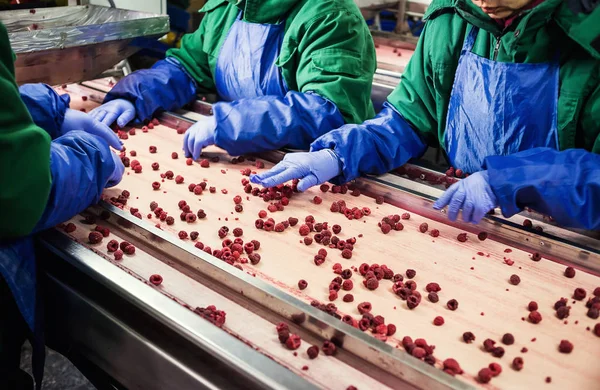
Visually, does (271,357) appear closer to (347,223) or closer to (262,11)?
(347,223)

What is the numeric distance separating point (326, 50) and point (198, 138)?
645 mm

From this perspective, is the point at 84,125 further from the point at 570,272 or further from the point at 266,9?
the point at 570,272

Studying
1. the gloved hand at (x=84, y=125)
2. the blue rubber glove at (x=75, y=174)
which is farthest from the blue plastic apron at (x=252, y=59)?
the blue rubber glove at (x=75, y=174)

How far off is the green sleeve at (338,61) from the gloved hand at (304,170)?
39cm

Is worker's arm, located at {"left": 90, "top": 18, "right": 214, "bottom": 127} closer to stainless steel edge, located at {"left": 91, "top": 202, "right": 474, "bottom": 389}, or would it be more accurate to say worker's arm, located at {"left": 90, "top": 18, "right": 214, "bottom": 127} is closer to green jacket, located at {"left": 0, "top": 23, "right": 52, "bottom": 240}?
stainless steel edge, located at {"left": 91, "top": 202, "right": 474, "bottom": 389}

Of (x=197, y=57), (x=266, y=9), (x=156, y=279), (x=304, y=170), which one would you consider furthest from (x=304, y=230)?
(x=197, y=57)

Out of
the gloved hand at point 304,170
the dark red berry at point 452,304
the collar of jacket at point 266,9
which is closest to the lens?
the dark red berry at point 452,304

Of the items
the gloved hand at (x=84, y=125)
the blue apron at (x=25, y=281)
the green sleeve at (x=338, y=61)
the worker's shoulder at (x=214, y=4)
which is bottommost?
the blue apron at (x=25, y=281)

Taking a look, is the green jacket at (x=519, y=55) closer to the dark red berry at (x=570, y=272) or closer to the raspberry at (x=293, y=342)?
the dark red berry at (x=570, y=272)

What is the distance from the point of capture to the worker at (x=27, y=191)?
1.20 meters

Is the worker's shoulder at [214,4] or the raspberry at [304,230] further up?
the worker's shoulder at [214,4]

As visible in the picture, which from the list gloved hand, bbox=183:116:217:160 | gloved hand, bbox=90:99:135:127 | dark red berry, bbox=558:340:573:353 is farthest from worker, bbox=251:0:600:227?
gloved hand, bbox=90:99:135:127

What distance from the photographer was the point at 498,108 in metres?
1.84

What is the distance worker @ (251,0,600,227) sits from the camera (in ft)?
5.35
